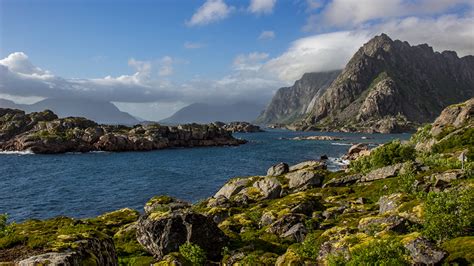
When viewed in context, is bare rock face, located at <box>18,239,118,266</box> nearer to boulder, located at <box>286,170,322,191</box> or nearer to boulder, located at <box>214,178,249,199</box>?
boulder, located at <box>214,178,249,199</box>

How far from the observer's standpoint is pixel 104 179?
129 m

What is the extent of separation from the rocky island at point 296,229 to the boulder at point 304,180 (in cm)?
23

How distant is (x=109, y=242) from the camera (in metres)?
25.7

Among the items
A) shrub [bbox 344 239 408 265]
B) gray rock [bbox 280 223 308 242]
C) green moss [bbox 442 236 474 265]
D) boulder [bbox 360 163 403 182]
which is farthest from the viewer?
boulder [bbox 360 163 403 182]

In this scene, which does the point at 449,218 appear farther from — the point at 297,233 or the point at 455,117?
the point at 455,117

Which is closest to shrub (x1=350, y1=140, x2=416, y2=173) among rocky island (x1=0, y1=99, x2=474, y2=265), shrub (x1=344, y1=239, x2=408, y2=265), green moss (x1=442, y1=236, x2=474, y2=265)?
rocky island (x1=0, y1=99, x2=474, y2=265)

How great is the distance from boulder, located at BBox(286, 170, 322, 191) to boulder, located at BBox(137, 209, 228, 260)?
4462 cm

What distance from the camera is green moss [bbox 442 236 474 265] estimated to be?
79.9 ft

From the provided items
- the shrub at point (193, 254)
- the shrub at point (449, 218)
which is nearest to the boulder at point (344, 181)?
the shrub at point (449, 218)

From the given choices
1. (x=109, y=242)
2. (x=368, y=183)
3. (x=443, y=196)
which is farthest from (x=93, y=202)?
(x=443, y=196)

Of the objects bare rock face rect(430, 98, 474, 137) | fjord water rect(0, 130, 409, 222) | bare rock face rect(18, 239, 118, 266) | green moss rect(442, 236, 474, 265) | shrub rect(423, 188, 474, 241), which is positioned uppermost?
bare rock face rect(430, 98, 474, 137)

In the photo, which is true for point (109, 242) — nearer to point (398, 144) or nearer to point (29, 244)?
point (29, 244)

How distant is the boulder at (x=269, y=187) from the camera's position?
73.9m

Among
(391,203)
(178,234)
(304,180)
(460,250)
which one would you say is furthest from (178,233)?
(304,180)
